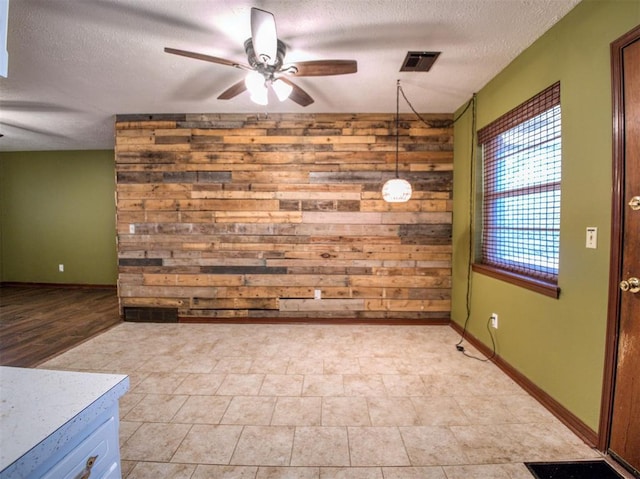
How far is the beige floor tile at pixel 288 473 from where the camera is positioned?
5.03 feet

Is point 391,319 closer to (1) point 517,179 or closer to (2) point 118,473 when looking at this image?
(1) point 517,179

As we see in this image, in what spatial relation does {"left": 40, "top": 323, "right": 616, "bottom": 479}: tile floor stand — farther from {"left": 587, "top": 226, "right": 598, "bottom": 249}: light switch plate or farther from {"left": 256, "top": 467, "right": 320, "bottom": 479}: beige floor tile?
{"left": 587, "top": 226, "right": 598, "bottom": 249}: light switch plate

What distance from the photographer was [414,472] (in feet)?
5.14

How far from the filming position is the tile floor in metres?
1.62

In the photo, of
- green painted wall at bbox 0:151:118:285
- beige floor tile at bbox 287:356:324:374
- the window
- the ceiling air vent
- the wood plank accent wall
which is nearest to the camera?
the window

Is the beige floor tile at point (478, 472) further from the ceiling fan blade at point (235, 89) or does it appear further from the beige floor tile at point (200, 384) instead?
the ceiling fan blade at point (235, 89)

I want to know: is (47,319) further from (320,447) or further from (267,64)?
(267,64)

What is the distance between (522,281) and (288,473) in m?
2.22

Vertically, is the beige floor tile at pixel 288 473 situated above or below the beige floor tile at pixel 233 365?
below

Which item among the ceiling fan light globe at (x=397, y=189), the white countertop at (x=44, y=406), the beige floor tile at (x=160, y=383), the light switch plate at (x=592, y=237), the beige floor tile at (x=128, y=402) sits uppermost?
the ceiling fan light globe at (x=397, y=189)

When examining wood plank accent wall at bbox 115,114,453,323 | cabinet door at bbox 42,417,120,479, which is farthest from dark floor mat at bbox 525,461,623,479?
wood plank accent wall at bbox 115,114,453,323

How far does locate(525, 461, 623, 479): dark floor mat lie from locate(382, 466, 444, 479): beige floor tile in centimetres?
51

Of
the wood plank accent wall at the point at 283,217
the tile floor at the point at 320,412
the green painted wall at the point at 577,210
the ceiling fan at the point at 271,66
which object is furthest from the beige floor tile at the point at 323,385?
the ceiling fan at the point at 271,66

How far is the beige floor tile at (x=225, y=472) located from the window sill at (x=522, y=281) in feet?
7.38
